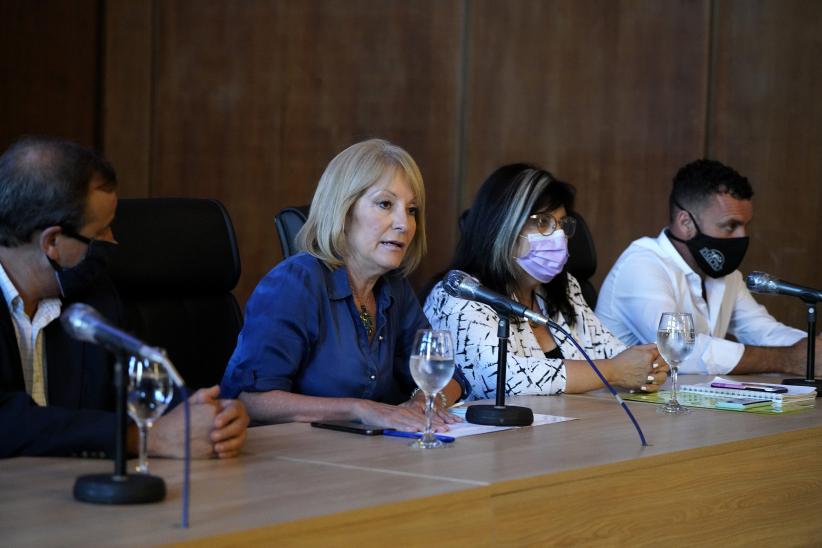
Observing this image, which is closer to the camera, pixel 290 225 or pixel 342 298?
pixel 342 298

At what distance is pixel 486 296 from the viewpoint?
2396mm

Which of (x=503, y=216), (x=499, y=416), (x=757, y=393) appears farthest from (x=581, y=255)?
(x=499, y=416)

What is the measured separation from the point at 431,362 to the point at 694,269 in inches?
89.7

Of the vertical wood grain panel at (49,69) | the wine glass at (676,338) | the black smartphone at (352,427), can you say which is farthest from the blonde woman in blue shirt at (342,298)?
the vertical wood grain panel at (49,69)

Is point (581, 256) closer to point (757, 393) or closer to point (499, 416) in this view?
point (757, 393)

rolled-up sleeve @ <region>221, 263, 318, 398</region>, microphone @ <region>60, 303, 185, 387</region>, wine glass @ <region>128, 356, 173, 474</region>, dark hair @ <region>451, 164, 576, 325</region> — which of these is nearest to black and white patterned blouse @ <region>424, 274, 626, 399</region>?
dark hair @ <region>451, 164, 576, 325</region>

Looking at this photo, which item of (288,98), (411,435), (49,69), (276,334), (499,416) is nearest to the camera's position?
(411,435)

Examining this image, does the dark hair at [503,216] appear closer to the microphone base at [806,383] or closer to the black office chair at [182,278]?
the black office chair at [182,278]

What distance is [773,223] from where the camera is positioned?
5.69 m

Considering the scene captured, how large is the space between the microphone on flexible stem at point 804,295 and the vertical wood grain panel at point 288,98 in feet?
6.59

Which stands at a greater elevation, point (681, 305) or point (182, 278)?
point (182, 278)

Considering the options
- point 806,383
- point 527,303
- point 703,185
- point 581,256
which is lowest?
point 806,383

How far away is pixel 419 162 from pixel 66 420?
3.33 meters

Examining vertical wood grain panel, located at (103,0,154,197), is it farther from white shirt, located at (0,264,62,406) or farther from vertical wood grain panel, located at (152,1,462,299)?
white shirt, located at (0,264,62,406)
